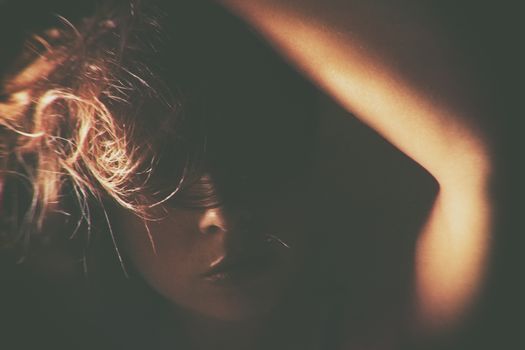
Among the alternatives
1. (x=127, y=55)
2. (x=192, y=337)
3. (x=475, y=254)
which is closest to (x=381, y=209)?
(x=475, y=254)

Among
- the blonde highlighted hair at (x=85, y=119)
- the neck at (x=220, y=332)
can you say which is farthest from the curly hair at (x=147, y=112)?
the neck at (x=220, y=332)

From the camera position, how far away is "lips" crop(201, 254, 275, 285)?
82 cm

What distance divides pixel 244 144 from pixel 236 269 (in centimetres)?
22

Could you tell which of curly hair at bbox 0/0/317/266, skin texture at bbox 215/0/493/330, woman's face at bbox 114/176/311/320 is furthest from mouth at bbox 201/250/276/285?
skin texture at bbox 215/0/493/330

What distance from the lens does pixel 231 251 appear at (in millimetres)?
817

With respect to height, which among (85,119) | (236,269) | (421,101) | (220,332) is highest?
(421,101)

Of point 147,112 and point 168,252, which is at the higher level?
point 147,112

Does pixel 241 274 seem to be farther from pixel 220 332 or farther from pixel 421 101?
pixel 421 101

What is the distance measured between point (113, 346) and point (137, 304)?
0.09 meters

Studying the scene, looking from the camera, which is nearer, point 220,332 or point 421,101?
point 421,101

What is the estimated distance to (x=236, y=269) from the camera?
823 millimetres

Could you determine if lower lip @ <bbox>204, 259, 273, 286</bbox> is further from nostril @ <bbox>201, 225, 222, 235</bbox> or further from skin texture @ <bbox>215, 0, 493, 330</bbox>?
skin texture @ <bbox>215, 0, 493, 330</bbox>

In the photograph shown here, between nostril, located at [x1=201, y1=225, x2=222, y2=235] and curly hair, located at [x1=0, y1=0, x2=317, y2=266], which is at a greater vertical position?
curly hair, located at [x1=0, y1=0, x2=317, y2=266]

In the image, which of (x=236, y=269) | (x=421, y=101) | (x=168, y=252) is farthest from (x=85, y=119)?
(x=421, y=101)
